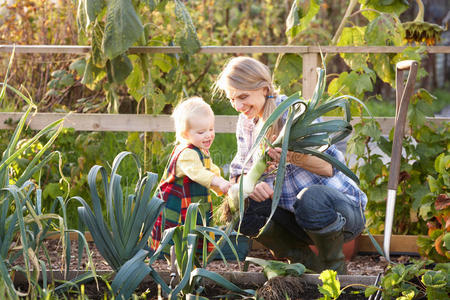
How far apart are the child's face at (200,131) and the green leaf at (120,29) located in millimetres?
939

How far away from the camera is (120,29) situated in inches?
137

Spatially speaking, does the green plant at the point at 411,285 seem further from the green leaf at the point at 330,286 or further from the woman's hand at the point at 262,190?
the woman's hand at the point at 262,190

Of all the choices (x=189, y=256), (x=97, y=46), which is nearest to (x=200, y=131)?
(x=189, y=256)

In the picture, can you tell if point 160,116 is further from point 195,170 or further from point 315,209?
point 315,209

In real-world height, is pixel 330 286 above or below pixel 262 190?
below

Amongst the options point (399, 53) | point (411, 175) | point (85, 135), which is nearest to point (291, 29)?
point (399, 53)

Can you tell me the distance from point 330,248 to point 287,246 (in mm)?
288

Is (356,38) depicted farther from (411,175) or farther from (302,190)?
(302,190)

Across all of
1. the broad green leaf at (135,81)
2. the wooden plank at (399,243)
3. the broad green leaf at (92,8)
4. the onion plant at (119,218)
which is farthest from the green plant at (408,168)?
the onion plant at (119,218)

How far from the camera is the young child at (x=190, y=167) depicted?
2719 millimetres

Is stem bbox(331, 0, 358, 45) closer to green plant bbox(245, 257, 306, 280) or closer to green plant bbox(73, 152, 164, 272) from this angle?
green plant bbox(245, 257, 306, 280)

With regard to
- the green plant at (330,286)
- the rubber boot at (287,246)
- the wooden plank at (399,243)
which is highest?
the green plant at (330,286)

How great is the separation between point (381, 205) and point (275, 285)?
148 centimetres

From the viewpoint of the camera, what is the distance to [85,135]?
12.7 feet
